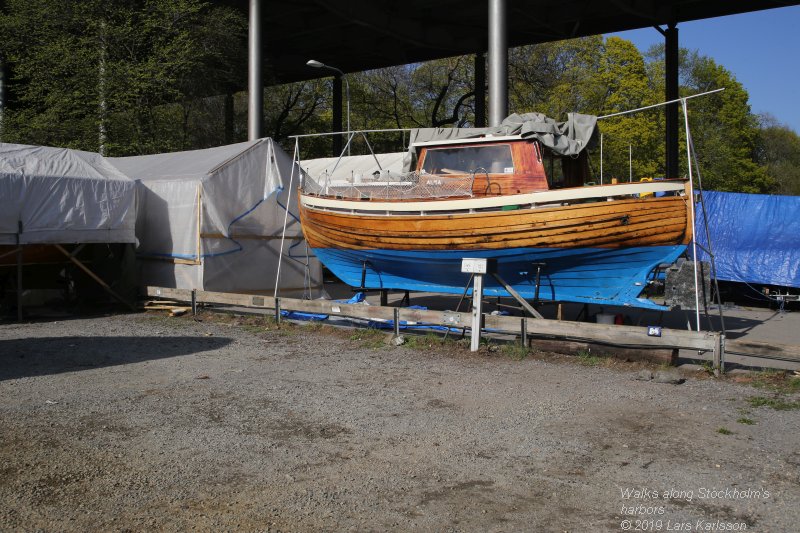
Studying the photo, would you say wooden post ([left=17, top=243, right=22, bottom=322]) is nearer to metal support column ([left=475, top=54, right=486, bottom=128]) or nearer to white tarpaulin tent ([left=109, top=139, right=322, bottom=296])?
white tarpaulin tent ([left=109, top=139, right=322, bottom=296])

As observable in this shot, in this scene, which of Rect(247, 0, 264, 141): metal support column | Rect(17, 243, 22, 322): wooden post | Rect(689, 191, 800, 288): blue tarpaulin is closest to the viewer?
Rect(17, 243, 22, 322): wooden post

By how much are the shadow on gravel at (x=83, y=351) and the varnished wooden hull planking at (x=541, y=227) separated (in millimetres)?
3442

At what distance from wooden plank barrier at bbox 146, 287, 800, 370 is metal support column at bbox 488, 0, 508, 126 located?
11.7 metres

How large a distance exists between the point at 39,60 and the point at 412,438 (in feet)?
86.2

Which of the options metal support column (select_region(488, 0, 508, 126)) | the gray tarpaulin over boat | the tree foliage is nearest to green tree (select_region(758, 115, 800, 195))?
the tree foliage

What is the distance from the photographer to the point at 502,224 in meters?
11.5

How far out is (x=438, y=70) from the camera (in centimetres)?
4516

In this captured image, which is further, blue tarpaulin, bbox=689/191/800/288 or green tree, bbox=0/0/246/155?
green tree, bbox=0/0/246/155

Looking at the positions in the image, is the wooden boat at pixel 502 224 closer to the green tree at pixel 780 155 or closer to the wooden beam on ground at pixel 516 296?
the wooden beam on ground at pixel 516 296

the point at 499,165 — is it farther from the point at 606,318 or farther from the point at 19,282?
the point at 19,282

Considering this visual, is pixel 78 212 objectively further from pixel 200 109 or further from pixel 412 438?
pixel 200 109

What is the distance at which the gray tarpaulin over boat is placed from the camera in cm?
1255

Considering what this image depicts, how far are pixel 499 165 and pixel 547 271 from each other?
7.11 feet

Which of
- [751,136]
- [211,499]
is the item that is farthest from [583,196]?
[751,136]
